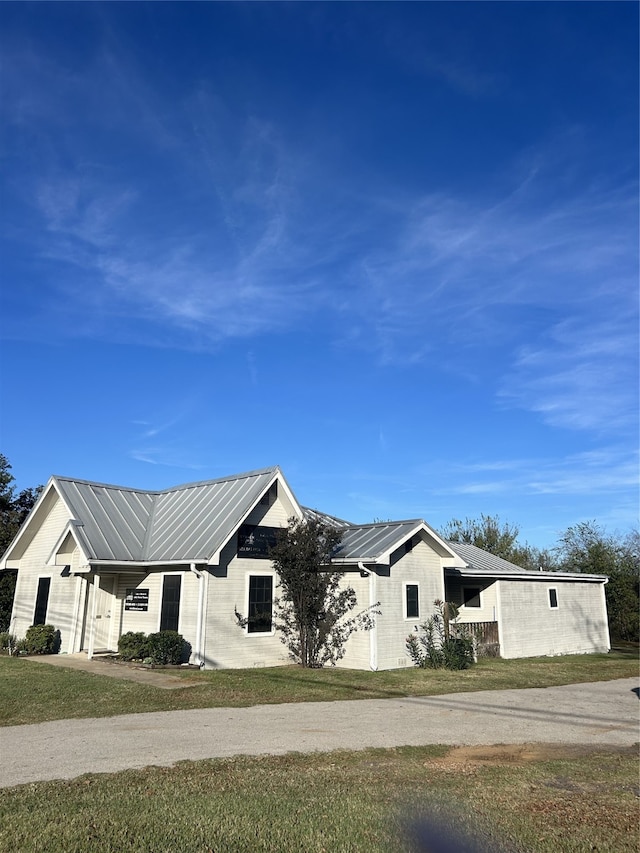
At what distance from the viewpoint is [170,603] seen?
19.1 meters

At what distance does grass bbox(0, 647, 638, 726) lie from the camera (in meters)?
12.2

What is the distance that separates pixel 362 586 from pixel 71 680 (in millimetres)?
8500

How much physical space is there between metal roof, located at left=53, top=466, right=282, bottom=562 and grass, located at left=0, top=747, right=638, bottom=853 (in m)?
10.9

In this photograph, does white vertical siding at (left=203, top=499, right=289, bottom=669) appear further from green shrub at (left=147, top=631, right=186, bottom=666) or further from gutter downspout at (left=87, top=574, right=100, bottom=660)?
gutter downspout at (left=87, top=574, right=100, bottom=660)

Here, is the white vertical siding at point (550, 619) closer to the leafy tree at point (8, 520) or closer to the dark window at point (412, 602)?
the dark window at point (412, 602)

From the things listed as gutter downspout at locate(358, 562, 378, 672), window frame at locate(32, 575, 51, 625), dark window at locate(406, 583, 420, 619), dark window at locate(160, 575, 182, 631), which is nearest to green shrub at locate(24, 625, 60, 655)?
window frame at locate(32, 575, 51, 625)

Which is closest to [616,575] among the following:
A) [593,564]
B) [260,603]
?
[593,564]

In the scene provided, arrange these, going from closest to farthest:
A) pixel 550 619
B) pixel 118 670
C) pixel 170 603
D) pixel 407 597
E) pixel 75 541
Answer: pixel 118 670 < pixel 170 603 < pixel 75 541 < pixel 407 597 < pixel 550 619

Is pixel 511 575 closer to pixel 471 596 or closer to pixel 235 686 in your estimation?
pixel 471 596

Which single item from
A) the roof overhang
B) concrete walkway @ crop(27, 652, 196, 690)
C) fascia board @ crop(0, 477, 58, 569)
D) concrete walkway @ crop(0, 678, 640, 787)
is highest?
fascia board @ crop(0, 477, 58, 569)

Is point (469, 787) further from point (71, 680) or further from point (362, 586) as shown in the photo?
point (362, 586)

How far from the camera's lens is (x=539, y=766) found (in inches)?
330

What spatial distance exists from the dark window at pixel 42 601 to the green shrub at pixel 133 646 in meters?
4.74

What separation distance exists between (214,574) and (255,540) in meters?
1.84
